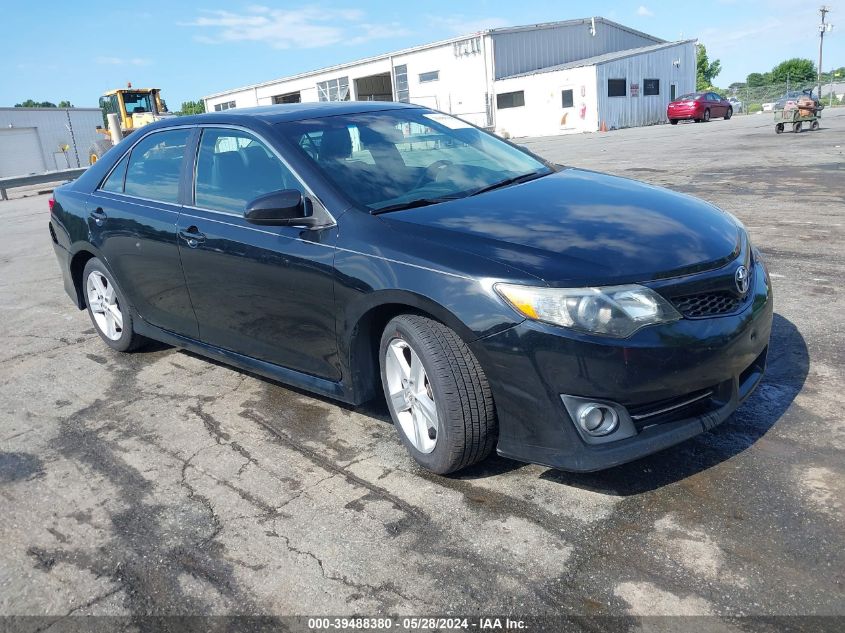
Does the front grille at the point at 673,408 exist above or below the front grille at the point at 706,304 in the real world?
below

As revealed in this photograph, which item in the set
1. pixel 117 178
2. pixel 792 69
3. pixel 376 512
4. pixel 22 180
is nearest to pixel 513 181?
pixel 376 512

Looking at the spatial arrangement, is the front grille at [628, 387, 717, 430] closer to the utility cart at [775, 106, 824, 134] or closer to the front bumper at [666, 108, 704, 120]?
the utility cart at [775, 106, 824, 134]

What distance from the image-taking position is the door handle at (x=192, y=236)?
401cm

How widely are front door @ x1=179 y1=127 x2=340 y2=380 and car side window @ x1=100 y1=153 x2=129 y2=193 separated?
0.96 m

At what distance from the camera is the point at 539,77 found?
38.8 metres

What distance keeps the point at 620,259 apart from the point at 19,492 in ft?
9.55

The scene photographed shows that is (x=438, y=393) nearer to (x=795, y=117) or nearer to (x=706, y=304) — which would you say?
A: (x=706, y=304)

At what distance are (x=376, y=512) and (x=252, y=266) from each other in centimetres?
145

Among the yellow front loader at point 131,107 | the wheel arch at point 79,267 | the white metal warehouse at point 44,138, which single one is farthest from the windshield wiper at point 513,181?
the white metal warehouse at point 44,138

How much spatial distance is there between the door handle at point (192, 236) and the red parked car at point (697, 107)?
35663mm

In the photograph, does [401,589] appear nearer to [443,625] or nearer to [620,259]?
[443,625]

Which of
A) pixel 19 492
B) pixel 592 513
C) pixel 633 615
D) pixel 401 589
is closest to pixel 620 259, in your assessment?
pixel 592 513

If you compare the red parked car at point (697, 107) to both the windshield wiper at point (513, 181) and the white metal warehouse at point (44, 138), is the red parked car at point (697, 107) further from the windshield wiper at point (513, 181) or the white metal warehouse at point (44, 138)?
the white metal warehouse at point (44, 138)

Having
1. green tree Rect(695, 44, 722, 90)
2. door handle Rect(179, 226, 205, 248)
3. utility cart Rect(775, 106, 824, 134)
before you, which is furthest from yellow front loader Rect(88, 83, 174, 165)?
green tree Rect(695, 44, 722, 90)
